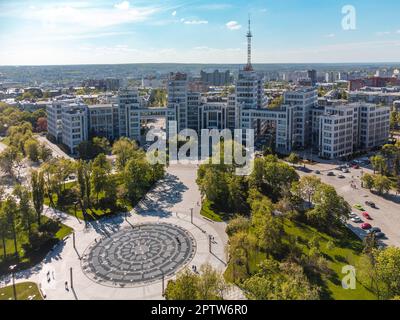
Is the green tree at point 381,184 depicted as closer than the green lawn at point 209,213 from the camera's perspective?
No

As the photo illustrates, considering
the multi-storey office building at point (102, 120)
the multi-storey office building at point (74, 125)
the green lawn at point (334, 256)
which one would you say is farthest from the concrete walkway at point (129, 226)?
the multi-storey office building at point (102, 120)

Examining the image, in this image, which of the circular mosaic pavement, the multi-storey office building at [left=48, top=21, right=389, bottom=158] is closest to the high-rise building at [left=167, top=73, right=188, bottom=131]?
the multi-storey office building at [left=48, top=21, right=389, bottom=158]

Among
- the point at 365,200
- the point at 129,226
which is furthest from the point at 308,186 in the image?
the point at 129,226

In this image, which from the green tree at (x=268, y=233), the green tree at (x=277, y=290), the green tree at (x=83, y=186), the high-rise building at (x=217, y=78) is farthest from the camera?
the high-rise building at (x=217, y=78)

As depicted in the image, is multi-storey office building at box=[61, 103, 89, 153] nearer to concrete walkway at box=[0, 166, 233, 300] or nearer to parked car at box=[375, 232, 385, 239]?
concrete walkway at box=[0, 166, 233, 300]

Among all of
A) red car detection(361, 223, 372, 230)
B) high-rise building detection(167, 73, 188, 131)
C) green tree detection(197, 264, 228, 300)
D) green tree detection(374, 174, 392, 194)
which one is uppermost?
high-rise building detection(167, 73, 188, 131)

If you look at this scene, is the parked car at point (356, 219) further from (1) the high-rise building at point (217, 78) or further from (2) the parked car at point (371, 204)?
(1) the high-rise building at point (217, 78)
